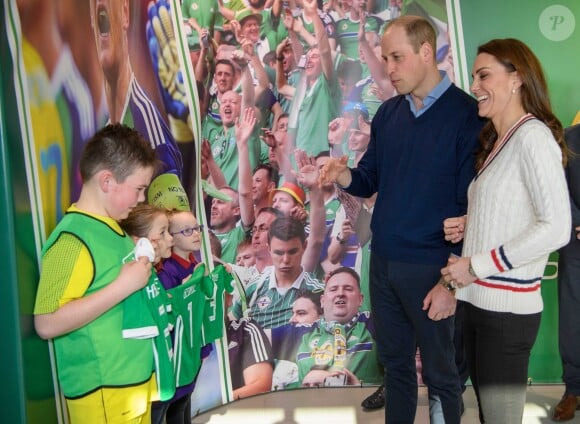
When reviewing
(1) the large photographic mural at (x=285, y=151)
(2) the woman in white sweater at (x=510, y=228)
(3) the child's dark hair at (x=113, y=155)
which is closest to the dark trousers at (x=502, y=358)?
(2) the woman in white sweater at (x=510, y=228)

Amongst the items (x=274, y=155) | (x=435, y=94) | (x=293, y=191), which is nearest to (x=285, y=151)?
(x=274, y=155)

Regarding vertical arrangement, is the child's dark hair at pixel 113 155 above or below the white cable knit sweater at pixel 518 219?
above

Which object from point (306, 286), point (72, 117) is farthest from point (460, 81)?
point (72, 117)

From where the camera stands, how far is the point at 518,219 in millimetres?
1695

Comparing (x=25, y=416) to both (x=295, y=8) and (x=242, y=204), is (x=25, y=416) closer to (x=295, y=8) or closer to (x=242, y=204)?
(x=242, y=204)

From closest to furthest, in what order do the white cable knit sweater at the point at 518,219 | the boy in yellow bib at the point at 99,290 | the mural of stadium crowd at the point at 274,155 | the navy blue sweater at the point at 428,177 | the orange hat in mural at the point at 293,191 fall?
1. the boy in yellow bib at the point at 99,290
2. the white cable knit sweater at the point at 518,219
3. the navy blue sweater at the point at 428,177
4. the mural of stadium crowd at the point at 274,155
5. the orange hat in mural at the point at 293,191

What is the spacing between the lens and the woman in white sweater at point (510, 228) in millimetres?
1624

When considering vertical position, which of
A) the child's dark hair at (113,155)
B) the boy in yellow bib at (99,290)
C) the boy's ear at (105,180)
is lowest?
the boy in yellow bib at (99,290)

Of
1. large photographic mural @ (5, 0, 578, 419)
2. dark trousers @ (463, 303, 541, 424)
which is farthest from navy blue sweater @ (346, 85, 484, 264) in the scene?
large photographic mural @ (5, 0, 578, 419)

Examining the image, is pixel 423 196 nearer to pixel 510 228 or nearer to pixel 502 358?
pixel 510 228

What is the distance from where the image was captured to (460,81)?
126 inches

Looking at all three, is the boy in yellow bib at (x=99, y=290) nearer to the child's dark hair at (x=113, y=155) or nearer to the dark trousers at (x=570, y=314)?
the child's dark hair at (x=113, y=155)

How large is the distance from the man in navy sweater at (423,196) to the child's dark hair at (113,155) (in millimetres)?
917

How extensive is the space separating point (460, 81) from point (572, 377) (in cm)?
154
